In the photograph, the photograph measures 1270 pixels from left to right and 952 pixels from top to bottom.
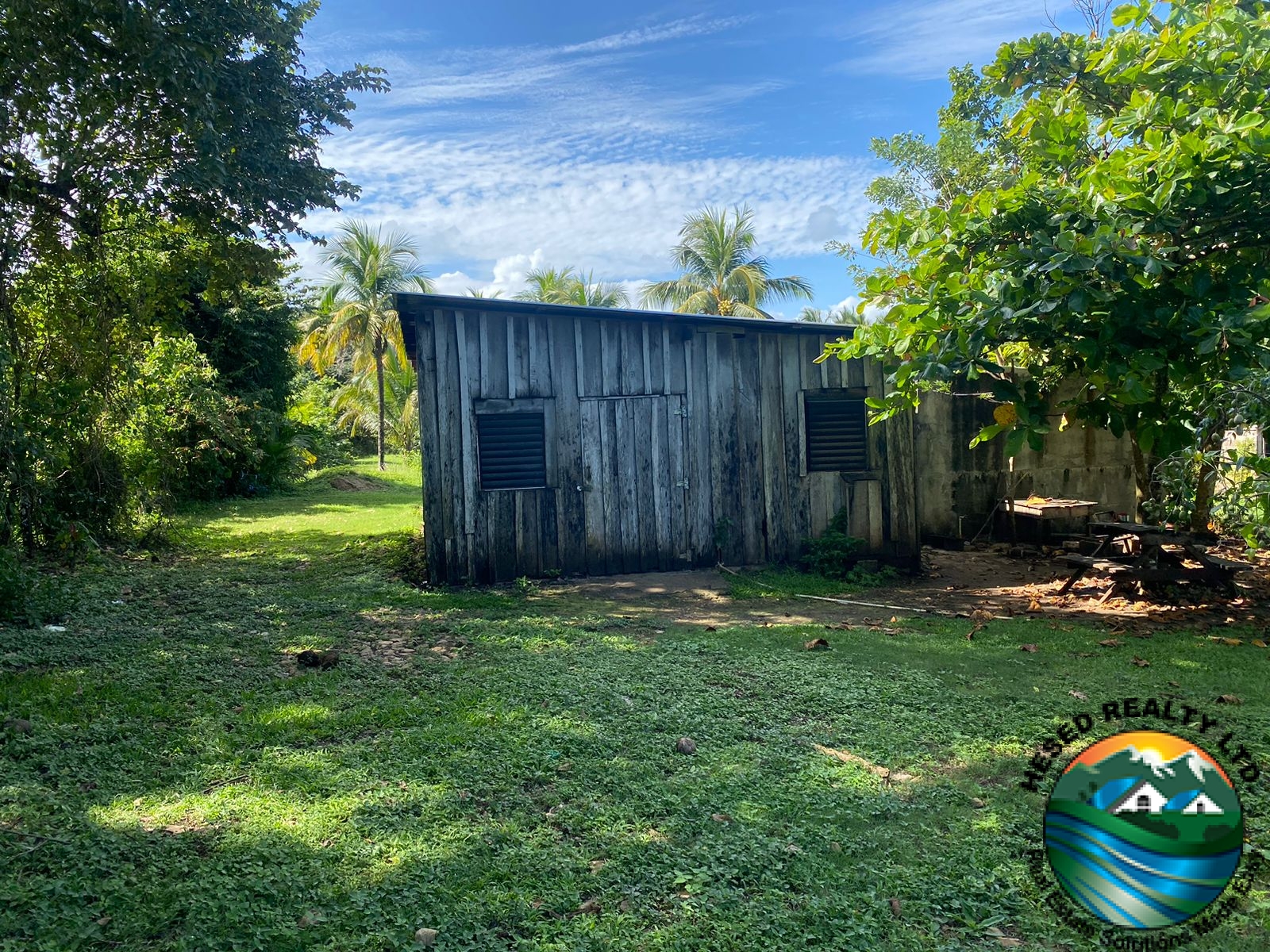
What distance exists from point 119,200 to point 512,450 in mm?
4795

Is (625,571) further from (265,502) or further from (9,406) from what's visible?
(265,502)

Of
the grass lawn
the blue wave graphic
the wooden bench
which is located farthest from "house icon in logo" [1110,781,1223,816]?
the wooden bench

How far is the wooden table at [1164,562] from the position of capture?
761 cm

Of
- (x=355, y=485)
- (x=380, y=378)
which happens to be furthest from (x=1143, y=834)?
(x=380, y=378)

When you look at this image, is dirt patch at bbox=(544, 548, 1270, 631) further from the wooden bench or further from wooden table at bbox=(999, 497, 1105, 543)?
wooden table at bbox=(999, 497, 1105, 543)

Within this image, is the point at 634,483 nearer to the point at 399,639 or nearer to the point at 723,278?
the point at 399,639

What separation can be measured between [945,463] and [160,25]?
34.4ft

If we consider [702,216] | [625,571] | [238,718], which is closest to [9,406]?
[238,718]

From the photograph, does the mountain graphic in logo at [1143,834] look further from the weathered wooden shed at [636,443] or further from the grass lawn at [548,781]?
the weathered wooden shed at [636,443]

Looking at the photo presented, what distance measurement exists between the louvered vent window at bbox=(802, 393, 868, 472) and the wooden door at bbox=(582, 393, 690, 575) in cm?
166

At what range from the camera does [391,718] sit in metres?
4.55

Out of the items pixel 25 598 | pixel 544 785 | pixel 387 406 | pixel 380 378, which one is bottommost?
pixel 544 785

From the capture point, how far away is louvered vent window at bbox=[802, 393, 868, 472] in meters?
9.86

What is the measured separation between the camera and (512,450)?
9.16 m
